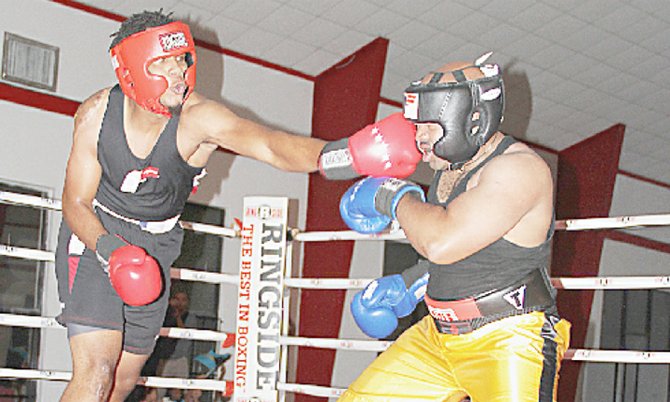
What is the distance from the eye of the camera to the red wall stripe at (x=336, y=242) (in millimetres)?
7453

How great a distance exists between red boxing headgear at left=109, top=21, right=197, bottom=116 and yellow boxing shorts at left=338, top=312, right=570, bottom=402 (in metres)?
1.07

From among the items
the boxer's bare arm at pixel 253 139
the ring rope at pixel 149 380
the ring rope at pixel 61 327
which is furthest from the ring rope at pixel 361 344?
the boxer's bare arm at pixel 253 139

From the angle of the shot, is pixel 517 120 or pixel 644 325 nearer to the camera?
pixel 517 120

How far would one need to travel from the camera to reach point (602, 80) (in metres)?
8.48

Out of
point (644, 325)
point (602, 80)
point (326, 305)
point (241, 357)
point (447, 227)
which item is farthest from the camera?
point (644, 325)

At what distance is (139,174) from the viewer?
298cm

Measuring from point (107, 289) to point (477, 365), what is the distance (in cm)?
124

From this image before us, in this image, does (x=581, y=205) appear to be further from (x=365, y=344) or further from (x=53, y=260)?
(x=53, y=260)

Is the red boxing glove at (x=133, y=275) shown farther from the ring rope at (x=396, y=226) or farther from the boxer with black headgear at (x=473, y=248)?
the ring rope at (x=396, y=226)

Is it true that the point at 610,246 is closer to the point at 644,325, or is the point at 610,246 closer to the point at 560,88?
the point at 644,325

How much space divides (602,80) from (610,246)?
2932 mm

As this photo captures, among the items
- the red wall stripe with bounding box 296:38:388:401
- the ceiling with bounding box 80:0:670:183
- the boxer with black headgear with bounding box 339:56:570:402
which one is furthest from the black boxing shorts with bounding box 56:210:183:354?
the red wall stripe with bounding box 296:38:388:401

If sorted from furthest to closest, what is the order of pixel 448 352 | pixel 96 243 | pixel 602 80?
pixel 602 80
pixel 96 243
pixel 448 352

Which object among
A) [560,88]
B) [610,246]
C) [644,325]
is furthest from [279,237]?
[644,325]
